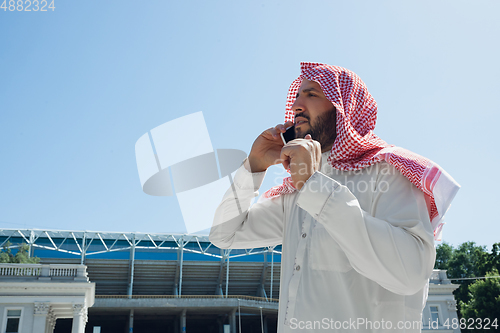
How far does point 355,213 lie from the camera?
1482mm

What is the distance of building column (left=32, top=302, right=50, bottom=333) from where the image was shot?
1808 centimetres

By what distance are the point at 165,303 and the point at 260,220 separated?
37382 millimetres

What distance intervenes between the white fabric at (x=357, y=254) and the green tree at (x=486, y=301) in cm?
3049

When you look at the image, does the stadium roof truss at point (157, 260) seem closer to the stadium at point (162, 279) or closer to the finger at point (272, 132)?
the stadium at point (162, 279)

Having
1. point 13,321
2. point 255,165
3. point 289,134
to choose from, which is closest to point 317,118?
point 289,134

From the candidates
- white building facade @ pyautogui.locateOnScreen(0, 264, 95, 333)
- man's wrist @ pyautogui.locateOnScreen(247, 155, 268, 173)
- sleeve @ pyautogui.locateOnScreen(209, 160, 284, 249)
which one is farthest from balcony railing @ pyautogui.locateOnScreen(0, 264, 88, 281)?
man's wrist @ pyautogui.locateOnScreen(247, 155, 268, 173)

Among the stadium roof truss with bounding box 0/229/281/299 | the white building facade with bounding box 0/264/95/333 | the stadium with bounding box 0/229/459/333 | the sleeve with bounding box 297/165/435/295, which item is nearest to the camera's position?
the sleeve with bounding box 297/165/435/295

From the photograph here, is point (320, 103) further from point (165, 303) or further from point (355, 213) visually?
point (165, 303)

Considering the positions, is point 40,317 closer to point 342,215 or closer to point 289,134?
point 289,134

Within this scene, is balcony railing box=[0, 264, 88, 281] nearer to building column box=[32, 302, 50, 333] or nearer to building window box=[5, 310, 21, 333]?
building column box=[32, 302, 50, 333]

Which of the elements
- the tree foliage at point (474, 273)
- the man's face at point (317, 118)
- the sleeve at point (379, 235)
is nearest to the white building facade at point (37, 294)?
the man's face at point (317, 118)

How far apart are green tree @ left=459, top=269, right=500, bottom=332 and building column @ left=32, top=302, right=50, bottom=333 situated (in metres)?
26.7

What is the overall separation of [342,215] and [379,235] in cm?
15

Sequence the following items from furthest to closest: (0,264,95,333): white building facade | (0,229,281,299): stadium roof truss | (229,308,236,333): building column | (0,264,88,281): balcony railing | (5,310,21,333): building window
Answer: (229,308,236,333): building column → (0,229,281,299): stadium roof truss → (0,264,88,281): balcony railing → (0,264,95,333): white building facade → (5,310,21,333): building window
